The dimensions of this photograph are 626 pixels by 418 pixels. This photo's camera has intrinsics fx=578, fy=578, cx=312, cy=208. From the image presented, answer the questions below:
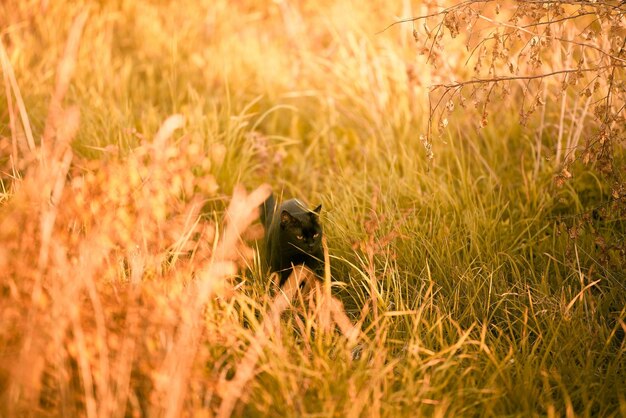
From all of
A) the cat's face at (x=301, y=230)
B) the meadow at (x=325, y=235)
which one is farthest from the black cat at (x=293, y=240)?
the meadow at (x=325, y=235)

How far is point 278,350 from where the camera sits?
193 cm

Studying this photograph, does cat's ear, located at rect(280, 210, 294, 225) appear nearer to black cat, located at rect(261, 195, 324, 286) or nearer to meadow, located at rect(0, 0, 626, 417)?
black cat, located at rect(261, 195, 324, 286)

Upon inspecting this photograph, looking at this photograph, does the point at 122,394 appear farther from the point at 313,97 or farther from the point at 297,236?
the point at 313,97

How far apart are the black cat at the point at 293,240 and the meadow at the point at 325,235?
11 centimetres

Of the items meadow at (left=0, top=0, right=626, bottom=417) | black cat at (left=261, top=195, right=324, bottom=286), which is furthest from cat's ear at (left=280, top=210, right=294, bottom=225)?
meadow at (left=0, top=0, right=626, bottom=417)

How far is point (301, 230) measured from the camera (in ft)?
8.02

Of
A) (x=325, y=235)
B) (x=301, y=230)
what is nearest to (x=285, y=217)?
(x=301, y=230)

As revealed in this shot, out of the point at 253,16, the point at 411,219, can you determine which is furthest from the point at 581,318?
the point at 253,16

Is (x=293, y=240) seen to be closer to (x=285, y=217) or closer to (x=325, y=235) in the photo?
(x=285, y=217)

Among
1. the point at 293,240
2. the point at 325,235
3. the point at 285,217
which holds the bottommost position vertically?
the point at 325,235

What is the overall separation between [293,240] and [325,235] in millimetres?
459

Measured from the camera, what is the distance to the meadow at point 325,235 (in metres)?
1.81

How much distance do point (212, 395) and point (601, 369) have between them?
1.42 metres

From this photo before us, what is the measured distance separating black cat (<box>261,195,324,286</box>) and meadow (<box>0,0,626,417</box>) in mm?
114
